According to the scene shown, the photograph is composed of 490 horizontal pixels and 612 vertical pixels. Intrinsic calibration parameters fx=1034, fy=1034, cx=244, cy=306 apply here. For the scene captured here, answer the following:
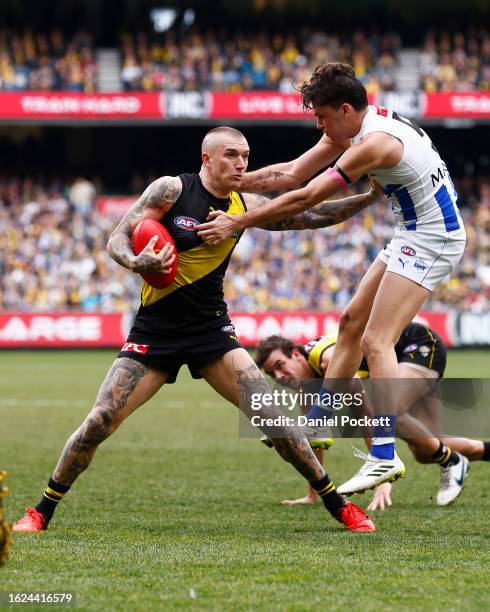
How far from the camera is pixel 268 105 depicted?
1097 inches

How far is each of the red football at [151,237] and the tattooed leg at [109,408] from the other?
533 millimetres

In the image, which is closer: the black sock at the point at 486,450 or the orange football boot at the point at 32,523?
the orange football boot at the point at 32,523

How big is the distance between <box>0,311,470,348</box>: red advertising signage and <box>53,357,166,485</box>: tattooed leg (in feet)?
57.5

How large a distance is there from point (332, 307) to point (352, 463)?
51.8ft

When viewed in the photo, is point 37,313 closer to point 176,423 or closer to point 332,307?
point 332,307

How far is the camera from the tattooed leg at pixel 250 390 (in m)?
6.08

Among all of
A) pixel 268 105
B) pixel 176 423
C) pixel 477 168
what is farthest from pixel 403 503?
pixel 477 168

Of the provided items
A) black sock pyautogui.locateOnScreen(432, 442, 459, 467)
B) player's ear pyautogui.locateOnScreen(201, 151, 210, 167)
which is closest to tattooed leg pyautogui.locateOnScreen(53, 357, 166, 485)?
player's ear pyautogui.locateOnScreen(201, 151, 210, 167)

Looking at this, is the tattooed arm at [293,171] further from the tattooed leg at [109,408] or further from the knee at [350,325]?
the tattooed leg at [109,408]

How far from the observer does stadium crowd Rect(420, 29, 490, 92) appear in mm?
28641

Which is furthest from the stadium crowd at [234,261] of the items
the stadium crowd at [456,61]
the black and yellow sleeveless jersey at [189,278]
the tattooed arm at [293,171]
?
the black and yellow sleeveless jersey at [189,278]

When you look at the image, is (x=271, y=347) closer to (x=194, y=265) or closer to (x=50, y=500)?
(x=194, y=265)

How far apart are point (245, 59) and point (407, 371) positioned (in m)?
23.2

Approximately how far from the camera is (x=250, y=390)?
611 centimetres
